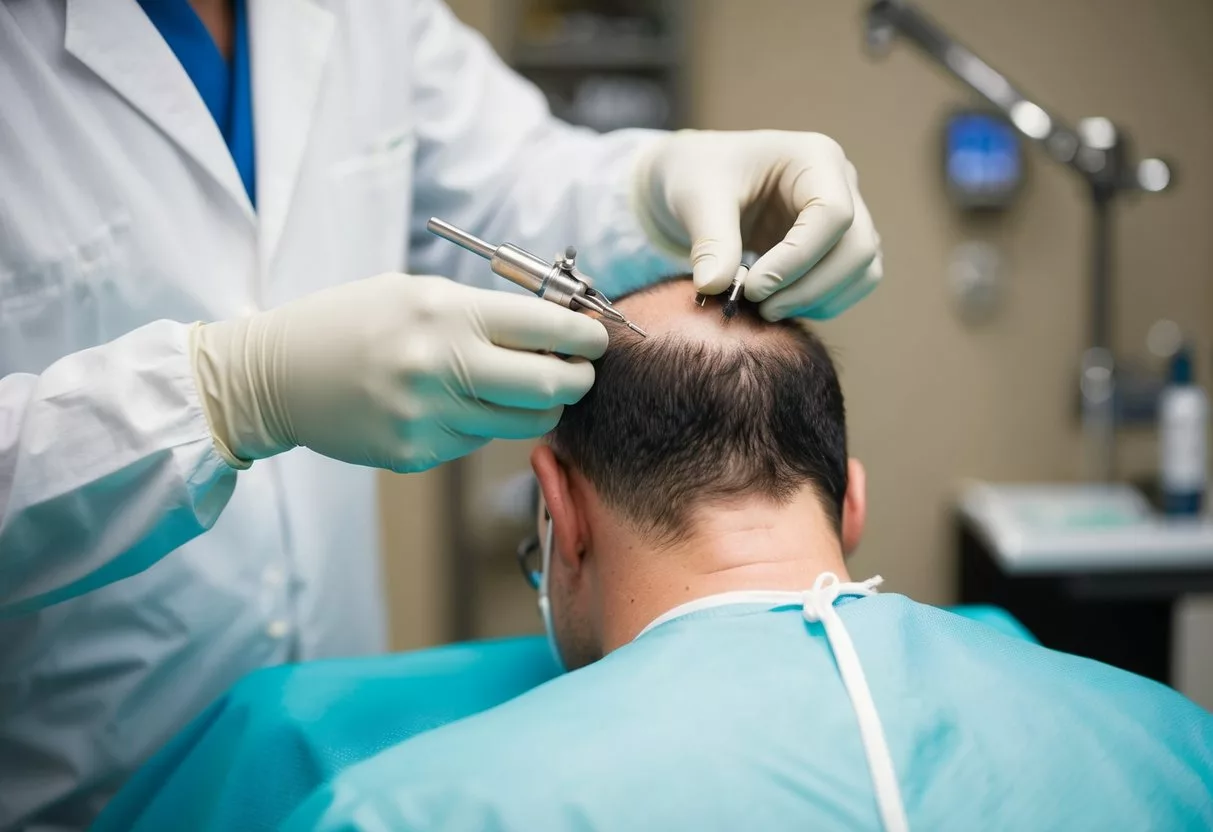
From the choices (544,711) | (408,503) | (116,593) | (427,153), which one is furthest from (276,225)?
(408,503)

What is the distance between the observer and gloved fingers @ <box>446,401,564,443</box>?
3.31 ft

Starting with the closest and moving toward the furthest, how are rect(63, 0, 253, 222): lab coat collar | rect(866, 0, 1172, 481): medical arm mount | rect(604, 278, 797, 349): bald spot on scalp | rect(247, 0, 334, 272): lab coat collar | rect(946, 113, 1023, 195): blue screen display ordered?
rect(604, 278, 797, 349): bald spot on scalp, rect(63, 0, 253, 222): lab coat collar, rect(247, 0, 334, 272): lab coat collar, rect(866, 0, 1172, 481): medical arm mount, rect(946, 113, 1023, 195): blue screen display

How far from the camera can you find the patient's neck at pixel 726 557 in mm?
990

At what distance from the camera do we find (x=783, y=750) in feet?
2.60

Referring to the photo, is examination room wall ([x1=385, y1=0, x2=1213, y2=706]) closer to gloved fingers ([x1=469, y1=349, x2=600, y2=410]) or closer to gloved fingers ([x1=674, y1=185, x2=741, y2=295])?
gloved fingers ([x1=674, y1=185, x2=741, y2=295])

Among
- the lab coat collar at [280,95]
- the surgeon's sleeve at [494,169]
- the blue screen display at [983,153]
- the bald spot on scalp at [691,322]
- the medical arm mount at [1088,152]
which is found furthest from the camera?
the blue screen display at [983,153]

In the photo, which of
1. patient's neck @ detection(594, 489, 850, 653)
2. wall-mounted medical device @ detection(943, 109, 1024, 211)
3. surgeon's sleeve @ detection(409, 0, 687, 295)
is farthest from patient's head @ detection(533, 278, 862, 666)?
wall-mounted medical device @ detection(943, 109, 1024, 211)

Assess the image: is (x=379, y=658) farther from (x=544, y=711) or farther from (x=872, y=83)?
(x=872, y=83)

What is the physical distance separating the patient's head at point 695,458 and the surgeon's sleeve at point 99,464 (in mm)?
358

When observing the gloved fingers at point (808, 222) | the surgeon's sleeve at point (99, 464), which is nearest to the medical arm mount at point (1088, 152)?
the gloved fingers at point (808, 222)

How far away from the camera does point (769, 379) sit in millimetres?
1052

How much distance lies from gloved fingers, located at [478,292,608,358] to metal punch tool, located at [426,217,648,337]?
33 mm

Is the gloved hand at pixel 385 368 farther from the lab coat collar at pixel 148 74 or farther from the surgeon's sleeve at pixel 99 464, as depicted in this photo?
the lab coat collar at pixel 148 74

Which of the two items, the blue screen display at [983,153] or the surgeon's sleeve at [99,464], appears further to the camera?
the blue screen display at [983,153]
